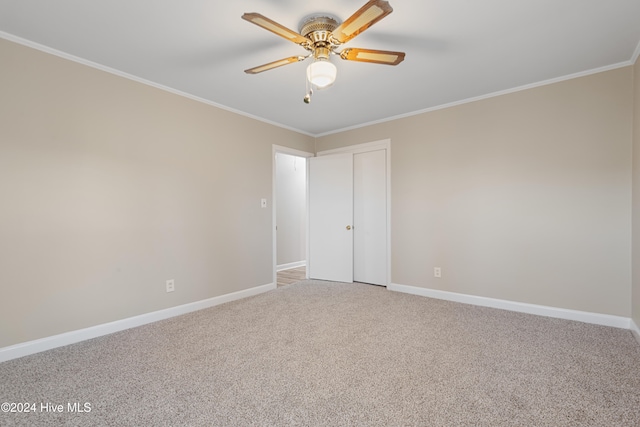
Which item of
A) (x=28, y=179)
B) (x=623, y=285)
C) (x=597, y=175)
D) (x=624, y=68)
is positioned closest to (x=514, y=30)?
(x=624, y=68)

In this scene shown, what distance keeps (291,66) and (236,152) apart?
1531 mm

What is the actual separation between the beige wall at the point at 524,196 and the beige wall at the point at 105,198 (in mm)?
2429

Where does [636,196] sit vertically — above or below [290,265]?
above

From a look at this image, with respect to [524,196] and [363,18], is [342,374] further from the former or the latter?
[524,196]

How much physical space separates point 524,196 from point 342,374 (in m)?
2.70

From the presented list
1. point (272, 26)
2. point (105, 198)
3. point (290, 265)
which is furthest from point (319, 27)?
point (290, 265)

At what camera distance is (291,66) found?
2.65 metres

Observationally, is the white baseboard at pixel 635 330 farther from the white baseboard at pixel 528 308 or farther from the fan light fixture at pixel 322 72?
the fan light fixture at pixel 322 72

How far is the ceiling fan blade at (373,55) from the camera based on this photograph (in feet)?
6.28

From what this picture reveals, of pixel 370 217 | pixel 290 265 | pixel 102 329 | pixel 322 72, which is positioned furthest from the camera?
pixel 290 265

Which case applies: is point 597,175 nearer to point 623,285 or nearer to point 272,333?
point 623,285

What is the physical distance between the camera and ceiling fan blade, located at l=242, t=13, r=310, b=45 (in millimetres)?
1535

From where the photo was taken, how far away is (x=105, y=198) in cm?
268

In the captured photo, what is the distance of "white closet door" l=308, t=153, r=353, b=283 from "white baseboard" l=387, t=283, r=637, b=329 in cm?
99
